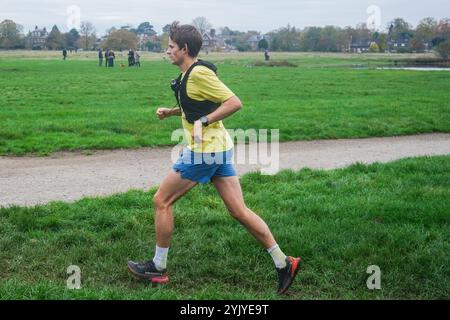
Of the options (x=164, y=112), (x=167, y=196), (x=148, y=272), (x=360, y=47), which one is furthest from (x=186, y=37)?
(x=360, y=47)

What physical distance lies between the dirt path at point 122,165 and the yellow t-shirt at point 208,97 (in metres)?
3.49

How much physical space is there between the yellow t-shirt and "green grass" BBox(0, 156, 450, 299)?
1.14m

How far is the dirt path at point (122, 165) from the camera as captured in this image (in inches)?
318

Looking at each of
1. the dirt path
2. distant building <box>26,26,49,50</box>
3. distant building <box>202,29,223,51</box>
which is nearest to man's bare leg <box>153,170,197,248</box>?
distant building <box>202,29,223,51</box>

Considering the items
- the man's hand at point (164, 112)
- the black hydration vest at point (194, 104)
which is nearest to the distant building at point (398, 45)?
the man's hand at point (164, 112)

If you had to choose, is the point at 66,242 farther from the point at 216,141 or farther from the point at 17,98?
the point at 17,98

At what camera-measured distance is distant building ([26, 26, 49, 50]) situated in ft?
398

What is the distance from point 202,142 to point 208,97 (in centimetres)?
36

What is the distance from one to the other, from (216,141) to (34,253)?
2.14m

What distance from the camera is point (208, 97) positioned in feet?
15.0

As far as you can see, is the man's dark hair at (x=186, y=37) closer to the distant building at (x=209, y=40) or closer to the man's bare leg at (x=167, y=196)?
the distant building at (x=209, y=40)

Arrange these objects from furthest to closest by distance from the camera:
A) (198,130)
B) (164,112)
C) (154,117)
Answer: (154,117), (164,112), (198,130)

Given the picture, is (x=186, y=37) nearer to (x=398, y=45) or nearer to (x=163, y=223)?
(x=163, y=223)

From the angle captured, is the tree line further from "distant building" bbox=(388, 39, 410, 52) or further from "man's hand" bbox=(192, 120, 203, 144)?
"man's hand" bbox=(192, 120, 203, 144)
